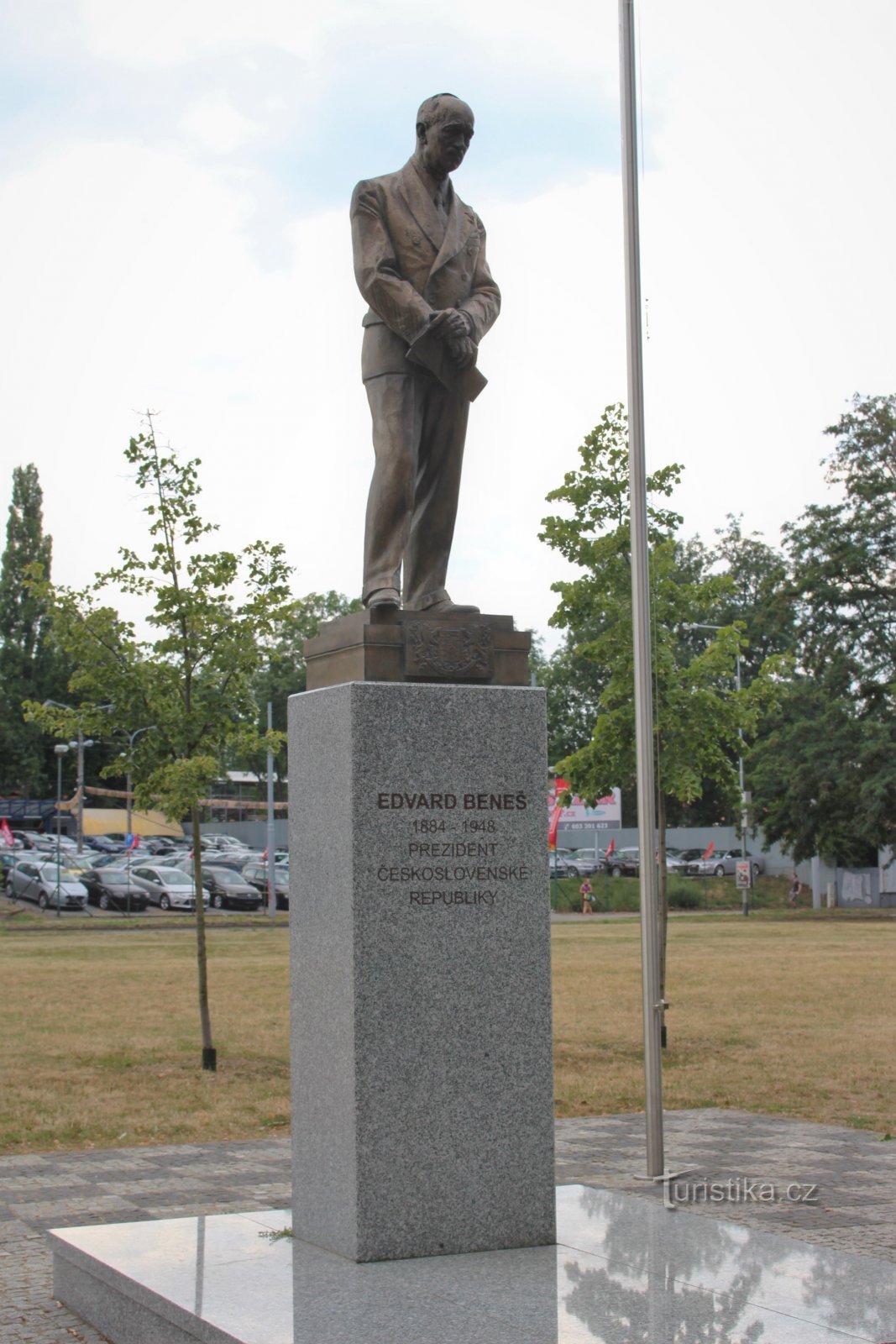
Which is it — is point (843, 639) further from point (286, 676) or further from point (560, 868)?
point (286, 676)

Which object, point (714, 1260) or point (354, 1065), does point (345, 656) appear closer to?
point (354, 1065)

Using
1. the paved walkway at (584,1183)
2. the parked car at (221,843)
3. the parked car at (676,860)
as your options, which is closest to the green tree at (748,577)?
the parked car at (676,860)

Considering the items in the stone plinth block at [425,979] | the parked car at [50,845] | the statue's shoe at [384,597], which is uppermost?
the statue's shoe at [384,597]

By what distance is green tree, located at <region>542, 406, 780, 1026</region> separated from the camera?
16094 millimetres

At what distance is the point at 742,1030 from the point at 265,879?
36.5 m

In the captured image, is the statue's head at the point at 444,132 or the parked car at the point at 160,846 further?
the parked car at the point at 160,846

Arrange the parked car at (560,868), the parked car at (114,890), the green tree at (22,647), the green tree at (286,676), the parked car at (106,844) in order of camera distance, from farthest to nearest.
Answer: the green tree at (22,647) → the green tree at (286,676) → the parked car at (106,844) → the parked car at (560,868) → the parked car at (114,890)

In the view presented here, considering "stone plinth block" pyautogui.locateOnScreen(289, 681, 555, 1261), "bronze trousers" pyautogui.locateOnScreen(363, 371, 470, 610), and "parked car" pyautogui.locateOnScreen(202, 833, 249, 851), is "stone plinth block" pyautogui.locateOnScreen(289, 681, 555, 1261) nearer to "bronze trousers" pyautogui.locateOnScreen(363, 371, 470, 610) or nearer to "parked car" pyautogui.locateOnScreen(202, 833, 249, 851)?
"bronze trousers" pyautogui.locateOnScreen(363, 371, 470, 610)

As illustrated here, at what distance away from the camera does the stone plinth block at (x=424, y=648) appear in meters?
7.08

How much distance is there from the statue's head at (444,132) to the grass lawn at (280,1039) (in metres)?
7.17

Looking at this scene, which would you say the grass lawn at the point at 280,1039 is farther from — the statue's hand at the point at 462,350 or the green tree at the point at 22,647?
the green tree at the point at 22,647

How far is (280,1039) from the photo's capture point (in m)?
17.3

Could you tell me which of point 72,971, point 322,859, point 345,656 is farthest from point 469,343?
point 72,971

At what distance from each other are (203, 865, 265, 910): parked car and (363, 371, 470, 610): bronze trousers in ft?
138
